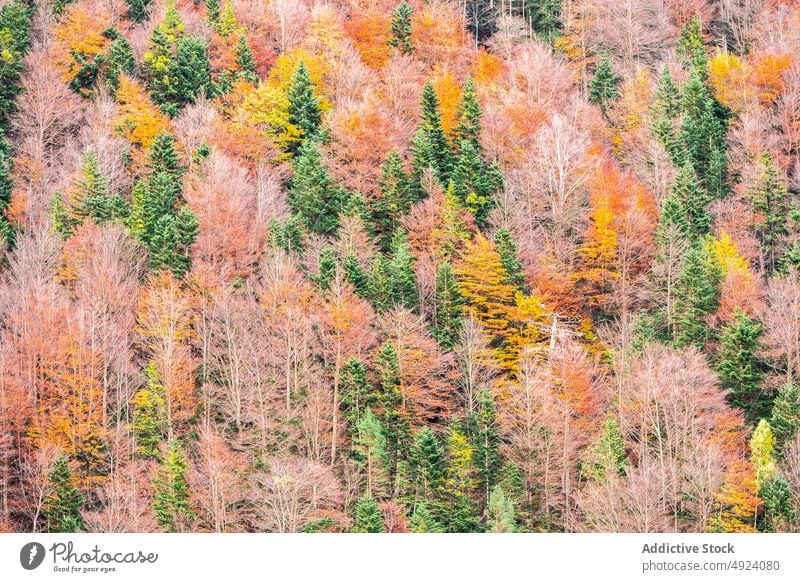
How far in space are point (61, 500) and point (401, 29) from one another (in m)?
52.0

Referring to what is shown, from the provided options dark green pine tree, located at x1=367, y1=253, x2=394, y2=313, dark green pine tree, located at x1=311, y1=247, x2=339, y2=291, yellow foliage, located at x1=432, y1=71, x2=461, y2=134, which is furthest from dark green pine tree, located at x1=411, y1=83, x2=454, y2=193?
dark green pine tree, located at x1=311, y1=247, x2=339, y2=291

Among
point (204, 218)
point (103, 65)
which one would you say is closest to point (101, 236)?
point (204, 218)

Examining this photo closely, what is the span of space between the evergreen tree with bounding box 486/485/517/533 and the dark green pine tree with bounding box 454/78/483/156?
28.7m

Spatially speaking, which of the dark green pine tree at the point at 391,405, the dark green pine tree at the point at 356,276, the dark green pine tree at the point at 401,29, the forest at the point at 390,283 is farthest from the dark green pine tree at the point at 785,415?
the dark green pine tree at the point at 401,29

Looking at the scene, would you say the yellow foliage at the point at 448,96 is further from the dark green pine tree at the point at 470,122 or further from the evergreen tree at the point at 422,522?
the evergreen tree at the point at 422,522

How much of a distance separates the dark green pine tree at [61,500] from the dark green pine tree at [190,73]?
1381 inches

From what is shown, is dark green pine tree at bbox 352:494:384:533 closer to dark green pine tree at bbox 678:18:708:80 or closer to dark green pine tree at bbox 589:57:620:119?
dark green pine tree at bbox 589:57:620:119

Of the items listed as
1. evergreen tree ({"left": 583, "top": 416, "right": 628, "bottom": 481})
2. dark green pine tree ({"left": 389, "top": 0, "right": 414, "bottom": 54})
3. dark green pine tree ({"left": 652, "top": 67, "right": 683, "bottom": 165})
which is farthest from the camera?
dark green pine tree ({"left": 389, "top": 0, "right": 414, "bottom": 54})

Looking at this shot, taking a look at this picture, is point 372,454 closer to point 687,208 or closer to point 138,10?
point 687,208

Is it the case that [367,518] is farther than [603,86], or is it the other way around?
[603,86]

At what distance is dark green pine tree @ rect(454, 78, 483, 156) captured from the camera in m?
75.8

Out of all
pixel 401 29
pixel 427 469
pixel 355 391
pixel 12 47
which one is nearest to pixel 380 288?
pixel 355 391

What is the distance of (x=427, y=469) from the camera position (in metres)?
53.2

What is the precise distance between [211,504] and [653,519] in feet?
58.5
